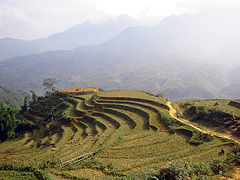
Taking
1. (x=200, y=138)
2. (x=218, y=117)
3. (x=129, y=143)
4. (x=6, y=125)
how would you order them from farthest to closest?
(x=6, y=125), (x=218, y=117), (x=129, y=143), (x=200, y=138)

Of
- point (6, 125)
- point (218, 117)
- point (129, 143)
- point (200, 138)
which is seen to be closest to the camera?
point (200, 138)

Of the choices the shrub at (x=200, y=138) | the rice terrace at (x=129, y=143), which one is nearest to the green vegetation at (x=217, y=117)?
the rice terrace at (x=129, y=143)

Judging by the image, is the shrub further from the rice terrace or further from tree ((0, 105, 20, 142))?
tree ((0, 105, 20, 142))

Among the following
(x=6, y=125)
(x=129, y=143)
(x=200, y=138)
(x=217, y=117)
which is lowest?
(x=129, y=143)

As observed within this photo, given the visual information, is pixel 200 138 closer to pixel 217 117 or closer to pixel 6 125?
pixel 217 117

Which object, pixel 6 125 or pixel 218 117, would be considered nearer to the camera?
pixel 218 117

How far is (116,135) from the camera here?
2547 centimetres

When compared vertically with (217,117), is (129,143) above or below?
below

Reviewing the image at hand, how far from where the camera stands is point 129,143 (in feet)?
72.4

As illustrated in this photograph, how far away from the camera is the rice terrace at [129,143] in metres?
14.5

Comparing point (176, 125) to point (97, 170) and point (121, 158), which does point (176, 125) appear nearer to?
point (121, 158)

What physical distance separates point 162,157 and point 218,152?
596 cm

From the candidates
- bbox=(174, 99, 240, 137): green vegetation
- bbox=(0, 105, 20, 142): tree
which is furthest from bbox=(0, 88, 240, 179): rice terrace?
bbox=(0, 105, 20, 142): tree

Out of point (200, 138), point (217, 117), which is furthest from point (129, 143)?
point (217, 117)
